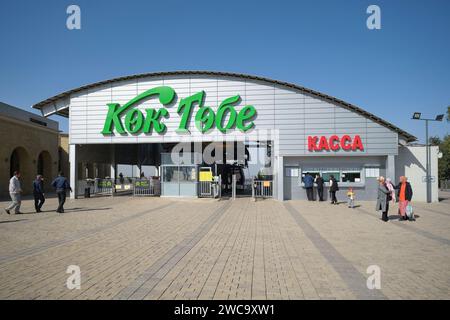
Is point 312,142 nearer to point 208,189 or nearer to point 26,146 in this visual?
point 208,189

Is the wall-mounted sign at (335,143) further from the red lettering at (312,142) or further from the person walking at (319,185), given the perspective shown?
the person walking at (319,185)

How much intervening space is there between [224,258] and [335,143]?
14.8 metres

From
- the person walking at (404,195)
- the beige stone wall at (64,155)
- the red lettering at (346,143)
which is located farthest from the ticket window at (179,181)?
the beige stone wall at (64,155)

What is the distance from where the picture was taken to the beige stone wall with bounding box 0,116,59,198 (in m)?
22.5

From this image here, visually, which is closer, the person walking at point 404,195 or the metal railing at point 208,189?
the person walking at point 404,195

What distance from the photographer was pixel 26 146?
25422mm

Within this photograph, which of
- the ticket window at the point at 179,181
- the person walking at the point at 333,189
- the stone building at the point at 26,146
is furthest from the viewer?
the stone building at the point at 26,146

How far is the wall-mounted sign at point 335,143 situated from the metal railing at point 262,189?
142 inches

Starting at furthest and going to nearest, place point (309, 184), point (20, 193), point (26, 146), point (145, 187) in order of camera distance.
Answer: point (26, 146)
point (145, 187)
point (309, 184)
point (20, 193)

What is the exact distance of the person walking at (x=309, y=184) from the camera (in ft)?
63.0

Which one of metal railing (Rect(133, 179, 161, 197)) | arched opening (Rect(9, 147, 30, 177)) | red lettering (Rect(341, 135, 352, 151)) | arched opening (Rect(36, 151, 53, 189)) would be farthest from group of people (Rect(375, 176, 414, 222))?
arched opening (Rect(36, 151, 53, 189))

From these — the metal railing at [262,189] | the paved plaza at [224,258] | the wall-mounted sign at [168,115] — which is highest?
the wall-mounted sign at [168,115]

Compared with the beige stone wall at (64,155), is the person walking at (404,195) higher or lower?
lower

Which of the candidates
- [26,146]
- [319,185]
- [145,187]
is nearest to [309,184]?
[319,185]
